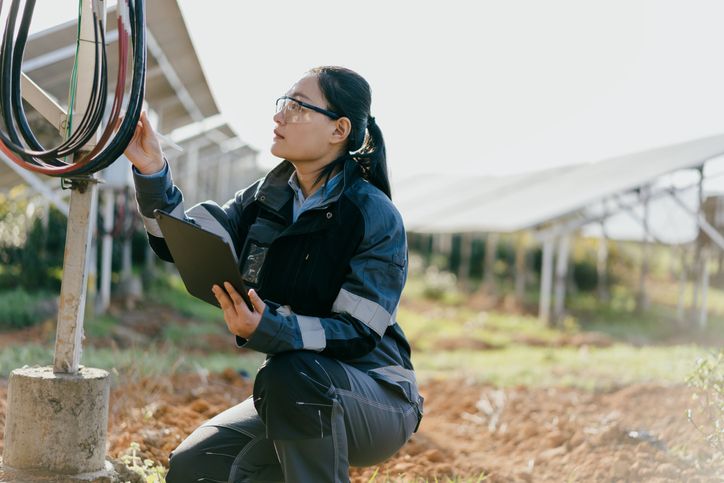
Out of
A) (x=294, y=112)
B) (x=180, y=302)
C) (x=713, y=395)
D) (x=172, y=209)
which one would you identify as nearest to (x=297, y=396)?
(x=172, y=209)

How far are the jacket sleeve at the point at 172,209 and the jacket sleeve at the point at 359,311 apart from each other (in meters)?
0.29

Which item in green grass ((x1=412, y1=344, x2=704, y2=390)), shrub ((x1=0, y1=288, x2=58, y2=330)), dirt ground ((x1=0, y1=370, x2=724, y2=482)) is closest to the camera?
dirt ground ((x1=0, y1=370, x2=724, y2=482))

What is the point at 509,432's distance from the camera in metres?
4.79

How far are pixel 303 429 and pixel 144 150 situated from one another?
0.86 meters

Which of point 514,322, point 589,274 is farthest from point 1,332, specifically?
point 589,274

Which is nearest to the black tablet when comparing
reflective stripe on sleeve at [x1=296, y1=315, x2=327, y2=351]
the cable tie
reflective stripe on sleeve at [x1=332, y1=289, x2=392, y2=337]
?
reflective stripe on sleeve at [x1=296, y1=315, x2=327, y2=351]

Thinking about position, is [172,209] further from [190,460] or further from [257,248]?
[190,460]

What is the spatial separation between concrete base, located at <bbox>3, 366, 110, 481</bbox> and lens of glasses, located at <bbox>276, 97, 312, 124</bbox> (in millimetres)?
898

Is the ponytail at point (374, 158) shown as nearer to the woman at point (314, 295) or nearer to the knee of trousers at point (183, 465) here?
the woman at point (314, 295)

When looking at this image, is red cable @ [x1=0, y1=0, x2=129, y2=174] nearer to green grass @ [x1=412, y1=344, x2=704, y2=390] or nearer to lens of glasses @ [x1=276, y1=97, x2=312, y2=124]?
lens of glasses @ [x1=276, y1=97, x2=312, y2=124]

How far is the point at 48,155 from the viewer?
7.85 feet

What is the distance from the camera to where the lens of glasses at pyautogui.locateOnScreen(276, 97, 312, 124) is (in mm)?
2367

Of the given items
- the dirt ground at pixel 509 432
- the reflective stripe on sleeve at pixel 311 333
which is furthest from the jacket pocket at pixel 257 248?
the dirt ground at pixel 509 432

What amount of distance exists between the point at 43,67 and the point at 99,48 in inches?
223
